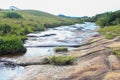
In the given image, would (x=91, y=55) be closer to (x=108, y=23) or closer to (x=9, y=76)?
(x=9, y=76)

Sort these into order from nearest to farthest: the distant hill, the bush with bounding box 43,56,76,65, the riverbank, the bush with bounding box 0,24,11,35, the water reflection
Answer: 1. the riverbank
2. the water reflection
3. the bush with bounding box 43,56,76,65
4. the bush with bounding box 0,24,11,35
5. the distant hill

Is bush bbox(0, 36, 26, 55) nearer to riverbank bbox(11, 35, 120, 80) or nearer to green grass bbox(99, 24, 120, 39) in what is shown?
riverbank bbox(11, 35, 120, 80)

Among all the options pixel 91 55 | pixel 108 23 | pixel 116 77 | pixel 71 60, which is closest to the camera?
pixel 116 77

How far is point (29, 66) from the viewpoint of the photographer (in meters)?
35.4

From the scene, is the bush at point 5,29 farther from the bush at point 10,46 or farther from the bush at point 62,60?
the bush at point 62,60

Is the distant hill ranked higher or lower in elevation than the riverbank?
lower

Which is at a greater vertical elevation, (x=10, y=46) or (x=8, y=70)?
(x=10, y=46)

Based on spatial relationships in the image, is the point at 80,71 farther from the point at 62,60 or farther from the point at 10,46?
the point at 10,46

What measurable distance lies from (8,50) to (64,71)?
16842 mm

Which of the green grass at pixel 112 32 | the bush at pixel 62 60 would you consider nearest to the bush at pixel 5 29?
the green grass at pixel 112 32

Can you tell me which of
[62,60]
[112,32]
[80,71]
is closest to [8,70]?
[62,60]

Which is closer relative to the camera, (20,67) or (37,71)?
(37,71)

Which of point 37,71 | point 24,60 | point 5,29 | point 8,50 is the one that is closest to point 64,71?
point 37,71

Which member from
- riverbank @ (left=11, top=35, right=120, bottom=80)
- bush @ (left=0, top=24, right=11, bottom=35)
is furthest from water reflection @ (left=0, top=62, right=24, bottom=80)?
bush @ (left=0, top=24, right=11, bottom=35)
